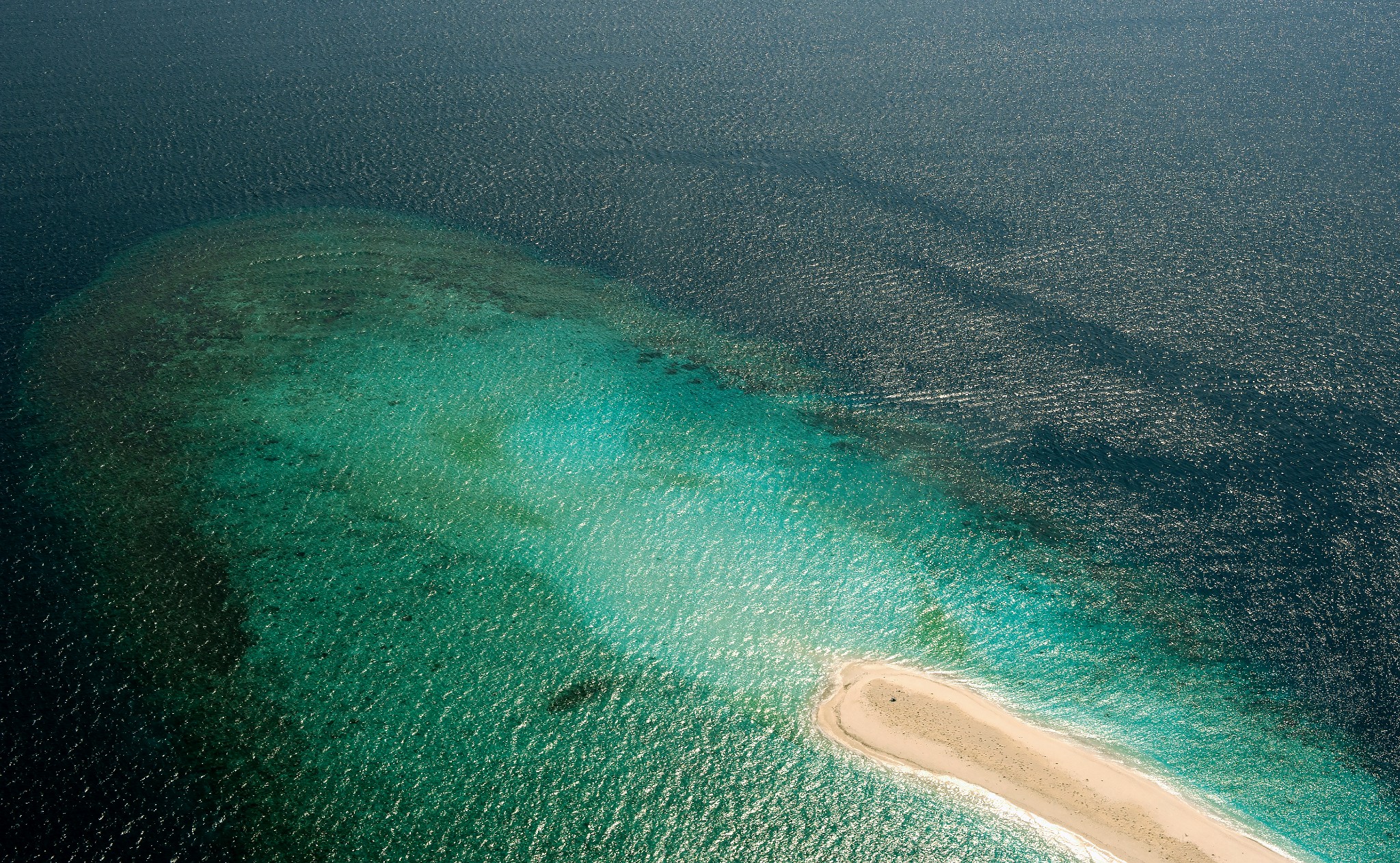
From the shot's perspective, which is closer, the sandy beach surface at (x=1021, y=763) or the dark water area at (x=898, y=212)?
the sandy beach surface at (x=1021, y=763)

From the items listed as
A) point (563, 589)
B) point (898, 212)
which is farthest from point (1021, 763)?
point (898, 212)

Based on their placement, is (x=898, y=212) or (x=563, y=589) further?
(x=898, y=212)

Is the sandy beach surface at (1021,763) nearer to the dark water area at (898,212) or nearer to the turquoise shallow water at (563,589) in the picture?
the turquoise shallow water at (563,589)

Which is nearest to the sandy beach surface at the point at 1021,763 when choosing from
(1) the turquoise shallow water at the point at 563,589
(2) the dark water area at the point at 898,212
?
(1) the turquoise shallow water at the point at 563,589

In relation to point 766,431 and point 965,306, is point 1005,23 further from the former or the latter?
point 766,431

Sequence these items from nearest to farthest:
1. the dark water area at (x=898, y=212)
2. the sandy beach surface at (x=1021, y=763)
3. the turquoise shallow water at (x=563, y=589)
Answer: the sandy beach surface at (x=1021, y=763) → the turquoise shallow water at (x=563, y=589) → the dark water area at (x=898, y=212)

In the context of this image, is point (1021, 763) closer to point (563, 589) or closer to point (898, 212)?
point (563, 589)

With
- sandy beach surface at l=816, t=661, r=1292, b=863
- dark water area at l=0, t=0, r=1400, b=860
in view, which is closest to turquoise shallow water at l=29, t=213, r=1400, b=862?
sandy beach surface at l=816, t=661, r=1292, b=863
